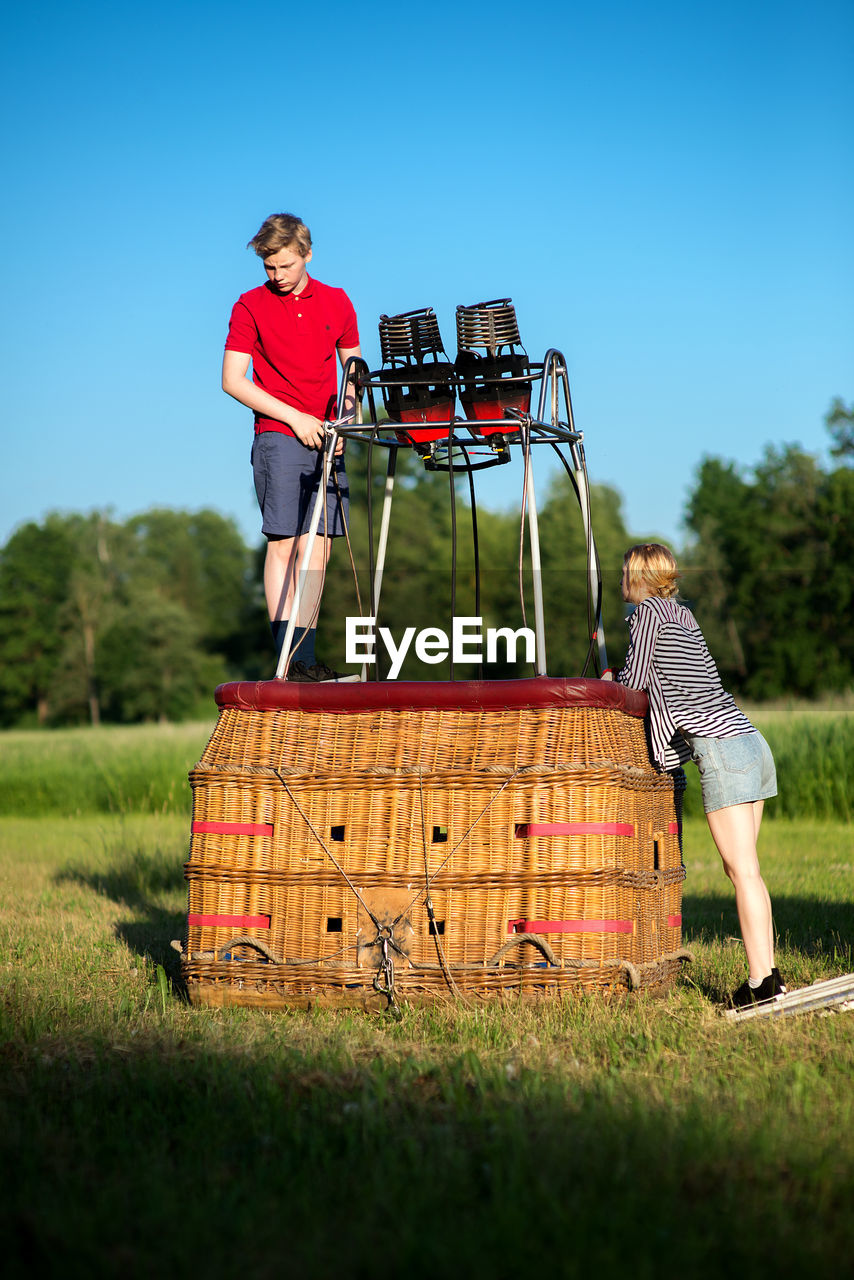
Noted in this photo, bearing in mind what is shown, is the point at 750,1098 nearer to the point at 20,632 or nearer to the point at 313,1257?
the point at 313,1257

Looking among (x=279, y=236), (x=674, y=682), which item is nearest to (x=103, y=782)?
(x=279, y=236)

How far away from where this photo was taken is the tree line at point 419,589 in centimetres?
4747

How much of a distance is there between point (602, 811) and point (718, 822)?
57 centimetres

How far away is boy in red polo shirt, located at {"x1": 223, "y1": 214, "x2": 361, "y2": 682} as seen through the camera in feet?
17.7

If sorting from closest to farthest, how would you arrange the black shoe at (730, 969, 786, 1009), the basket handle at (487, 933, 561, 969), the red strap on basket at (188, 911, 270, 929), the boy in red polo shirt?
the basket handle at (487, 933, 561, 969) < the black shoe at (730, 969, 786, 1009) < the red strap on basket at (188, 911, 270, 929) < the boy in red polo shirt

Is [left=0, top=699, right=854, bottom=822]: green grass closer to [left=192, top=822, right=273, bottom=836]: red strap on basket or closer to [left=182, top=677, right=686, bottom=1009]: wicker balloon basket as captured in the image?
[left=182, top=677, right=686, bottom=1009]: wicker balloon basket

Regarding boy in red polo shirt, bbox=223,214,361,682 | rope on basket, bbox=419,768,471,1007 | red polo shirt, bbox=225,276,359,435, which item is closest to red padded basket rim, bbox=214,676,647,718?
rope on basket, bbox=419,768,471,1007

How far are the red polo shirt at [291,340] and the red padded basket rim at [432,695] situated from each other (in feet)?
4.45

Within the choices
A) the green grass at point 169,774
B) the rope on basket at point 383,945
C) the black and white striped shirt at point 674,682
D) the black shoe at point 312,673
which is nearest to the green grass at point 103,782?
the green grass at point 169,774

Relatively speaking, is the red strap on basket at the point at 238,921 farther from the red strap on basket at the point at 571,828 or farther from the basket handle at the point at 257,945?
the red strap on basket at the point at 571,828

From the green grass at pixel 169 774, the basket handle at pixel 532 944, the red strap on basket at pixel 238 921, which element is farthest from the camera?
the green grass at pixel 169 774

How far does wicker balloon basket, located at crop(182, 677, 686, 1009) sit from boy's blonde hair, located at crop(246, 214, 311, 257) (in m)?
1.99

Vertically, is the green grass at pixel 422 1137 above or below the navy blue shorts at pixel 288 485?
below

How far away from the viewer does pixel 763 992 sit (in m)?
4.51
